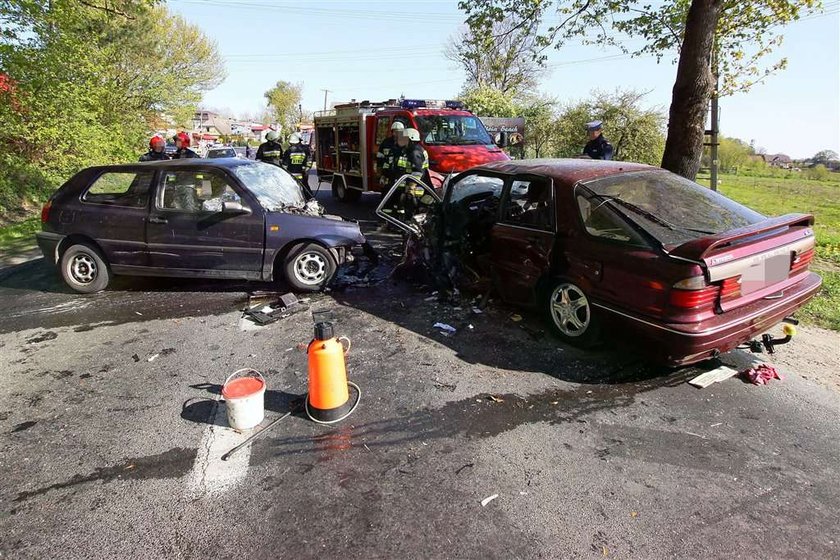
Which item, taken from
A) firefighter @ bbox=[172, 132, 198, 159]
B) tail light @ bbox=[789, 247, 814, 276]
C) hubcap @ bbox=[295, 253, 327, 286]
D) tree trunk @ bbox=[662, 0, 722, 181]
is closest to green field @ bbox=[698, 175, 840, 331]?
tail light @ bbox=[789, 247, 814, 276]

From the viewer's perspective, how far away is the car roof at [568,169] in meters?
4.34

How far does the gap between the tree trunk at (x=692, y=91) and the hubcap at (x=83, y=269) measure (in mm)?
7721

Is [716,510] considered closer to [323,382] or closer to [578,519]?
[578,519]

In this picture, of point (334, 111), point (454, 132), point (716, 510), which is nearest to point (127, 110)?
→ point (334, 111)

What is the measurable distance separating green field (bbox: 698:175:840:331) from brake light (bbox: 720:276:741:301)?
2.17 metres

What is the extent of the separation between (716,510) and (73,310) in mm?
6068

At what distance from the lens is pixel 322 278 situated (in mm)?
5969

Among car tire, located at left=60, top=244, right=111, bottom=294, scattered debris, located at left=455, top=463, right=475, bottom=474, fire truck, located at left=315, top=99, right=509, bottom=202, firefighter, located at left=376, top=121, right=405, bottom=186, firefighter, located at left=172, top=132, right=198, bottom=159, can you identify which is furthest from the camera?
firefighter, located at left=172, top=132, right=198, bottom=159

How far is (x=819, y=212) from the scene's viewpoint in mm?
11016

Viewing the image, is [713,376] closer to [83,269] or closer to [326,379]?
[326,379]

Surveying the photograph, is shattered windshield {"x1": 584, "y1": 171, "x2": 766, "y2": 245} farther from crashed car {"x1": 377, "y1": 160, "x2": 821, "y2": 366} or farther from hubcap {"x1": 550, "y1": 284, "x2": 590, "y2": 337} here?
hubcap {"x1": 550, "y1": 284, "x2": 590, "y2": 337}

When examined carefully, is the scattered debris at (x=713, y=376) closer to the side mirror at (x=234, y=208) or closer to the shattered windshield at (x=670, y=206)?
the shattered windshield at (x=670, y=206)

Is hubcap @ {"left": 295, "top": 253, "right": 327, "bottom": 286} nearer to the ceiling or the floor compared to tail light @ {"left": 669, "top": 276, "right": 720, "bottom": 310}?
nearer to the floor

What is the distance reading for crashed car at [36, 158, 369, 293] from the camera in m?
5.79
